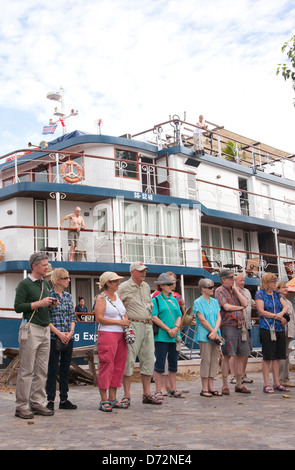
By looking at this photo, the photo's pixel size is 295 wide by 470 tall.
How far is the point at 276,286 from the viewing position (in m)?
10.3

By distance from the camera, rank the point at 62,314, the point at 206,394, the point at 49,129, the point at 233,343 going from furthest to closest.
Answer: the point at 49,129, the point at 233,343, the point at 206,394, the point at 62,314

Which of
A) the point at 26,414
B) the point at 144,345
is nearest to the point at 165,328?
the point at 144,345

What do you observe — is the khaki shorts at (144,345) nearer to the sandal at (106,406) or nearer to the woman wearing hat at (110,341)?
the woman wearing hat at (110,341)

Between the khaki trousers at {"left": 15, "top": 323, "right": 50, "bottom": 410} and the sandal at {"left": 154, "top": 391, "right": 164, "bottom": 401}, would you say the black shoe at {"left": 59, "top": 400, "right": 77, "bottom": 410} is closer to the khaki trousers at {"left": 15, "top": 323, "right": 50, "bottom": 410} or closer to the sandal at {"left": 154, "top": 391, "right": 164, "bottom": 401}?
the khaki trousers at {"left": 15, "top": 323, "right": 50, "bottom": 410}

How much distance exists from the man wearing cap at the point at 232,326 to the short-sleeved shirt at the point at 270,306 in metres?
0.32

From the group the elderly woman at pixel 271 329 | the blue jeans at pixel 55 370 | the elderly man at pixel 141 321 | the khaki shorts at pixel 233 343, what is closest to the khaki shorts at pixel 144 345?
the elderly man at pixel 141 321

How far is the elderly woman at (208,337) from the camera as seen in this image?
8734mm

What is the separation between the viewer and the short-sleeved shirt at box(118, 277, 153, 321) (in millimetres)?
7856

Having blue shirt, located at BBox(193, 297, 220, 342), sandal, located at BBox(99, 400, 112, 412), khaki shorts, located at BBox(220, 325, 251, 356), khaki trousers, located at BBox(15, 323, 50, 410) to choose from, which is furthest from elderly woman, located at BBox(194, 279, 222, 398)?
khaki trousers, located at BBox(15, 323, 50, 410)

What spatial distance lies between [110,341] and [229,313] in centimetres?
269

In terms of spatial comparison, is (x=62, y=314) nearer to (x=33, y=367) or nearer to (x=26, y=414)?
(x=33, y=367)

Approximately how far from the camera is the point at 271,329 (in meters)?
9.23

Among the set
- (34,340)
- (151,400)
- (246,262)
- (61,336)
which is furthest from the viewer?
(246,262)

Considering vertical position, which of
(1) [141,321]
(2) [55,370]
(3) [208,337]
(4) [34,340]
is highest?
(1) [141,321]
